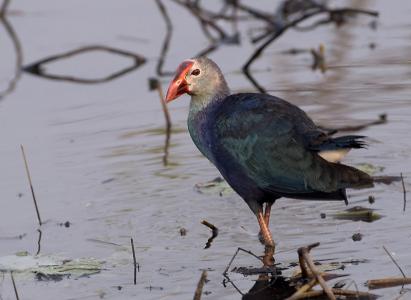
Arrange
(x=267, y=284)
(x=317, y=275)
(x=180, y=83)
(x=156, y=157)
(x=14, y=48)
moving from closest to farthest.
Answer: (x=317, y=275) → (x=267, y=284) → (x=180, y=83) → (x=156, y=157) → (x=14, y=48)

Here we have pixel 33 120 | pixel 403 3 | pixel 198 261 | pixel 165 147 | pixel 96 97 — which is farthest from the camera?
pixel 403 3

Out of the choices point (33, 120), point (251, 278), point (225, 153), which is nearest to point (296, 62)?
point (33, 120)

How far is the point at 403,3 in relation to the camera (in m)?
12.4

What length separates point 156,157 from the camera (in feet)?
26.0

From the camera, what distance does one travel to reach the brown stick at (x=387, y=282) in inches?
197

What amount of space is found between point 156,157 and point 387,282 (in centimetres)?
315

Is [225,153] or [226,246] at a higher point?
[225,153]

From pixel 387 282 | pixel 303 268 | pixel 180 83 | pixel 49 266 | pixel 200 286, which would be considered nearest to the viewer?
pixel 200 286

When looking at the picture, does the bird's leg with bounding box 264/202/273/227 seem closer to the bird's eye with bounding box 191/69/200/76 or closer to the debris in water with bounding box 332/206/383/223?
the debris in water with bounding box 332/206/383/223

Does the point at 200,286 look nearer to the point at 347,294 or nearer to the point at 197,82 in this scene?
the point at 347,294

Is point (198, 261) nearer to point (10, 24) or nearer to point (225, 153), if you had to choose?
point (225, 153)

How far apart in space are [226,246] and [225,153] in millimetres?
476

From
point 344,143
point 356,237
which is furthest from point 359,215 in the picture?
point 344,143

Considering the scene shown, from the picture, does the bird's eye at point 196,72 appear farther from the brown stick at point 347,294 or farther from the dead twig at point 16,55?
the dead twig at point 16,55
